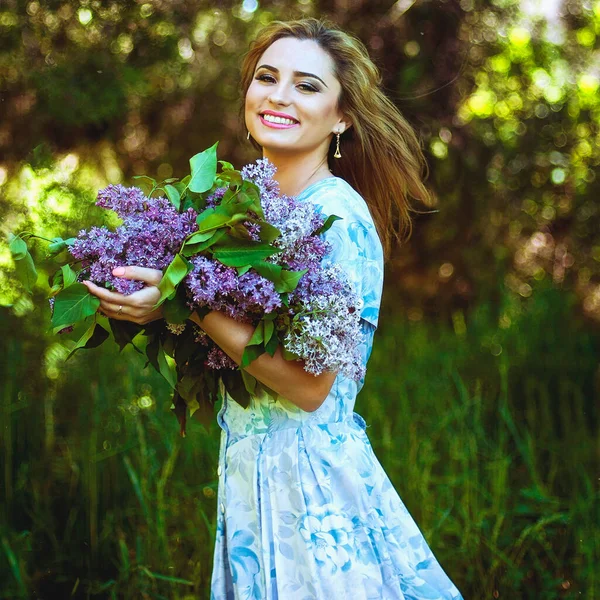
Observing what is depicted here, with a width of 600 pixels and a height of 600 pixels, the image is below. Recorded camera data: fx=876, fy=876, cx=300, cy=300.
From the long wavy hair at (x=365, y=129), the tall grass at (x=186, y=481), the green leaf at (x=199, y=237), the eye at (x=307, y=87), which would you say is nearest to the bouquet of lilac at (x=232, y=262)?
the green leaf at (x=199, y=237)

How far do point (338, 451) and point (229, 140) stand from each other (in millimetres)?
4153

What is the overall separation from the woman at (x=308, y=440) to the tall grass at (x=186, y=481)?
0.97m

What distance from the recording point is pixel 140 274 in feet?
5.80

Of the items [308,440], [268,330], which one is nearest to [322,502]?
[308,440]

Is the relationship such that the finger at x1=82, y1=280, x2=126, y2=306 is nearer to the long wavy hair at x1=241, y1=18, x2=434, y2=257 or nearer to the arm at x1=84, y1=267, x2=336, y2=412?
the arm at x1=84, y1=267, x2=336, y2=412

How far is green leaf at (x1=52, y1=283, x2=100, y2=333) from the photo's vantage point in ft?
5.84

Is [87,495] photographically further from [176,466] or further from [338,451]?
[338,451]

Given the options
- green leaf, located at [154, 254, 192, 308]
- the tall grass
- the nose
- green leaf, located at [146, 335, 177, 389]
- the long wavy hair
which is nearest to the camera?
green leaf, located at [154, 254, 192, 308]

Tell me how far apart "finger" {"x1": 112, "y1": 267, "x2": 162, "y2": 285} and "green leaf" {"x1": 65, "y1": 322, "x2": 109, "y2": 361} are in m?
0.20

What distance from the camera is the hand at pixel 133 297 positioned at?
1.76 metres

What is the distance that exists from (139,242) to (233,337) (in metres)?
0.28

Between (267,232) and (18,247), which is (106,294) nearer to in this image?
(18,247)

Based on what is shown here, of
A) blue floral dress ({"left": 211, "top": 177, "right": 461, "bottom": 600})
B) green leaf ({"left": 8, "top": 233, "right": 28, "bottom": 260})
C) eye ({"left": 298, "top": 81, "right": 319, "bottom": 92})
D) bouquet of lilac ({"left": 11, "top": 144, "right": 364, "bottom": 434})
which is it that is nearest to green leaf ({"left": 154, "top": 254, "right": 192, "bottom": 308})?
bouquet of lilac ({"left": 11, "top": 144, "right": 364, "bottom": 434})

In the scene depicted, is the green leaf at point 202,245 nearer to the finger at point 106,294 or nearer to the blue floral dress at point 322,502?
the finger at point 106,294
